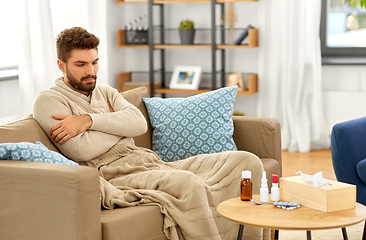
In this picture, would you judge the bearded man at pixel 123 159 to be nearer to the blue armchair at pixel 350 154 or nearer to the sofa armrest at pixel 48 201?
the sofa armrest at pixel 48 201

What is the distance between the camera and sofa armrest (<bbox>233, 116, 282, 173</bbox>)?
2814 millimetres

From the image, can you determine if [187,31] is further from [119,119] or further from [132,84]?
[119,119]

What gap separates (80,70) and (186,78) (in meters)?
2.65

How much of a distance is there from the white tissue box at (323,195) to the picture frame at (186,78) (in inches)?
119

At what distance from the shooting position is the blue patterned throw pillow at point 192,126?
2719 mm

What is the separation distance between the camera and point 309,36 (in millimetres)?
4727

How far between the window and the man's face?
9.80 feet

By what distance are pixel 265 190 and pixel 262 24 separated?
10.4 ft

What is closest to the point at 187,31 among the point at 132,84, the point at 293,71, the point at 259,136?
the point at 132,84

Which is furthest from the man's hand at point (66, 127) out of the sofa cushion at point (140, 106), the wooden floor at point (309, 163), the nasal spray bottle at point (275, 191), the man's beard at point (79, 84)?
the wooden floor at point (309, 163)

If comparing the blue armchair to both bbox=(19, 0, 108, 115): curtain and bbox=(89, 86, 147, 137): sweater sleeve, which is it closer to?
bbox=(89, 86, 147, 137): sweater sleeve

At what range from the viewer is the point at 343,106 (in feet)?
15.6

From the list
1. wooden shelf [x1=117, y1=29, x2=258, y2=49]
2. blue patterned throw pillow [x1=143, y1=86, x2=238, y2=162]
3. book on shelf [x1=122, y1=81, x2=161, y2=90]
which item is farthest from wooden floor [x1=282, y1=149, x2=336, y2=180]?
book on shelf [x1=122, y1=81, x2=161, y2=90]

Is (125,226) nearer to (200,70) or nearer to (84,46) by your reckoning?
(84,46)
